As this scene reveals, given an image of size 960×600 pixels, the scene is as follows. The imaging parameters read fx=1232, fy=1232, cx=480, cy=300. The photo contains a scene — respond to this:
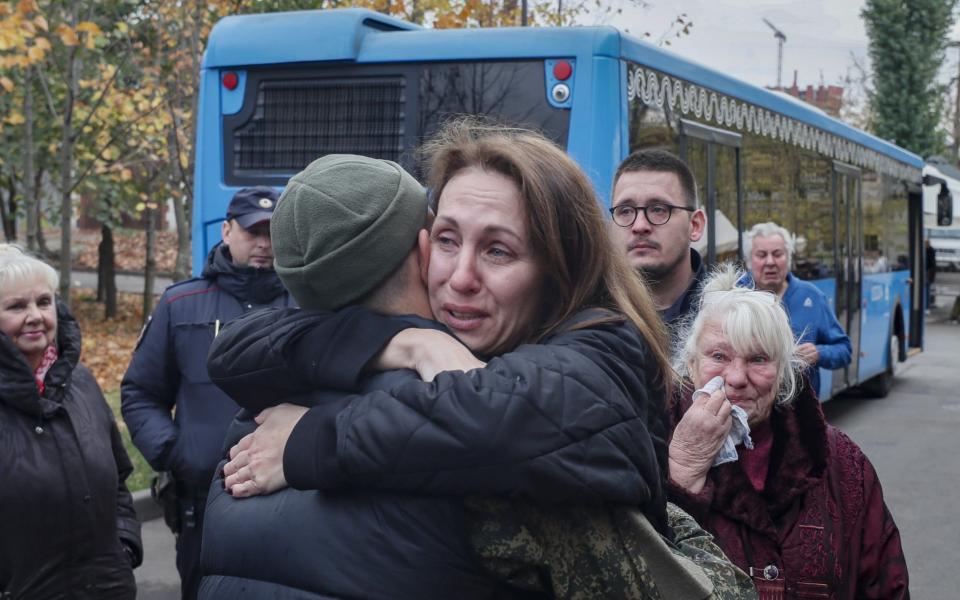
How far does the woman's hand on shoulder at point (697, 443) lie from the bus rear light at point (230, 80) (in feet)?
18.6

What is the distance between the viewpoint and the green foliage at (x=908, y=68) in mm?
42688

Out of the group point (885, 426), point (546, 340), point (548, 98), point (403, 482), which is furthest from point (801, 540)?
point (885, 426)

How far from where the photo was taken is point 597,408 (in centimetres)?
165

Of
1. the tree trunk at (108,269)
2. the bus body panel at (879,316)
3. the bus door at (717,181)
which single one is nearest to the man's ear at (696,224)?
the bus door at (717,181)

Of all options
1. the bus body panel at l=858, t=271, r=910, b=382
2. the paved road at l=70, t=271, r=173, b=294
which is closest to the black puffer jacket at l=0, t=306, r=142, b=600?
the bus body panel at l=858, t=271, r=910, b=382

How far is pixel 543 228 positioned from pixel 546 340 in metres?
0.17

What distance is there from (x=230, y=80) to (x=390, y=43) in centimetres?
118

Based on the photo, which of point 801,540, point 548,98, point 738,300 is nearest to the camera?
point 801,540

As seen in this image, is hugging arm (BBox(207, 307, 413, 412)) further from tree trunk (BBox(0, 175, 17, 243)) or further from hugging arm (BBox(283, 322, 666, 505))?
tree trunk (BBox(0, 175, 17, 243))

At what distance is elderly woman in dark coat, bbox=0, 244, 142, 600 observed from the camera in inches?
153

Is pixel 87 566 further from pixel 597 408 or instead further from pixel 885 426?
pixel 885 426

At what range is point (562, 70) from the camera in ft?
22.8

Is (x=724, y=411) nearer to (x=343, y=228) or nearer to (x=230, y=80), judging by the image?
(x=343, y=228)

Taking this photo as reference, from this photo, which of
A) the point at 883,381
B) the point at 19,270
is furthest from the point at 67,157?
the point at 883,381
